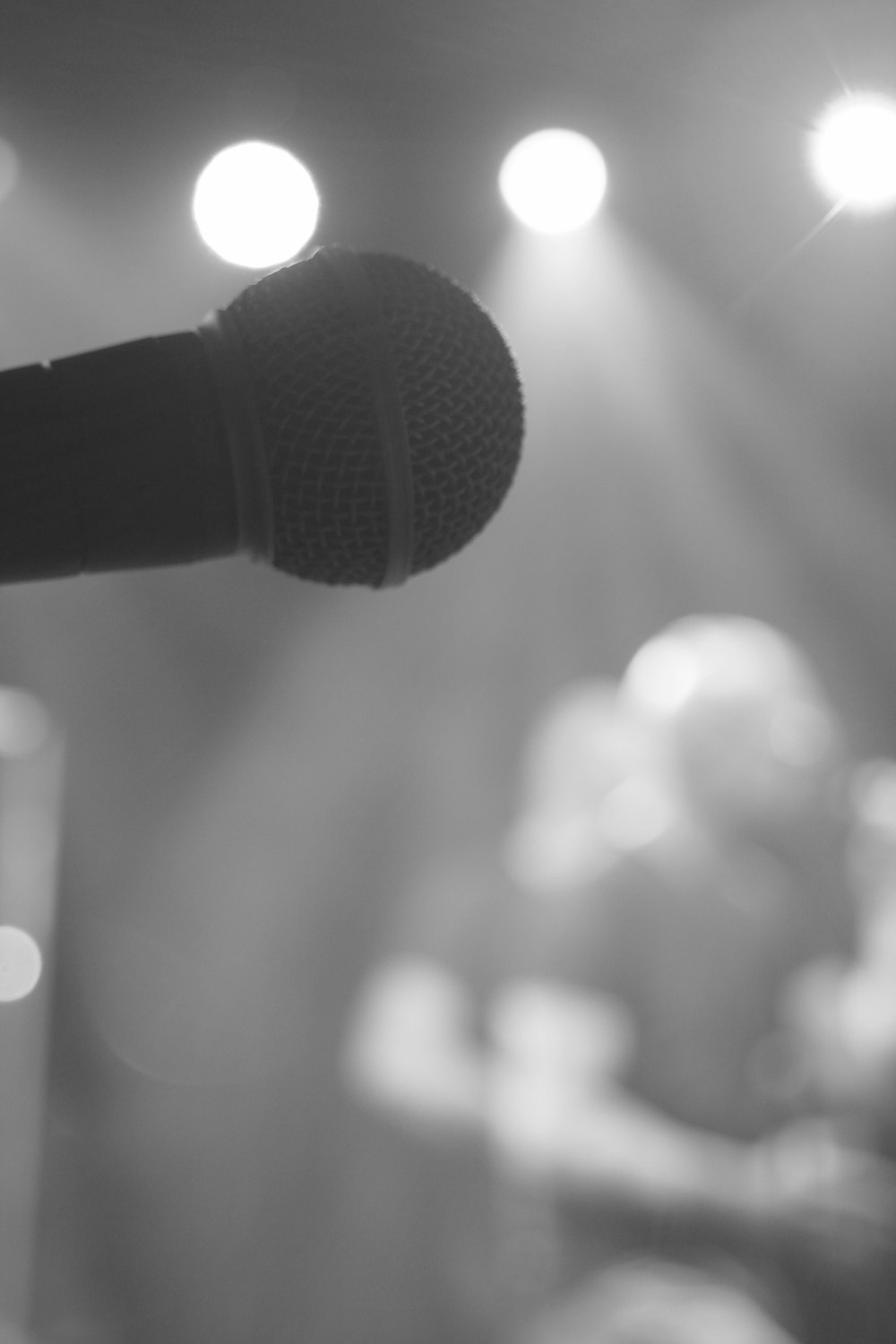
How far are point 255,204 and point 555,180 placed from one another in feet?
1.87

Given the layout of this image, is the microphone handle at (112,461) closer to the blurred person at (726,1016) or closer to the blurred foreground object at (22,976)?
the blurred person at (726,1016)

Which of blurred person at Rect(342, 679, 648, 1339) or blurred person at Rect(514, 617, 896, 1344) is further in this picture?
blurred person at Rect(342, 679, 648, 1339)

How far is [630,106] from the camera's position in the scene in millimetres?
2084

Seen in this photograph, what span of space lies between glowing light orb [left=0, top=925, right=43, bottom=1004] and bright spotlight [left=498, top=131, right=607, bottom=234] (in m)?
1.73

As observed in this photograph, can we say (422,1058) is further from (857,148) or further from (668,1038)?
(857,148)

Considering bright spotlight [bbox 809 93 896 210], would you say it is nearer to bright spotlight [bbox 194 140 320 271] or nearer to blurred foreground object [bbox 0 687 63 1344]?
bright spotlight [bbox 194 140 320 271]

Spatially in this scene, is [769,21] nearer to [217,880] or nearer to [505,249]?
[505,249]

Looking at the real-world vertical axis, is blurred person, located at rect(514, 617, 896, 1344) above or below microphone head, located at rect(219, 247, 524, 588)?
below

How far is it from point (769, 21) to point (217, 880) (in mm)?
2537

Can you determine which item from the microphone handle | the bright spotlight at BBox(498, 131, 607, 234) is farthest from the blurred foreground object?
the microphone handle

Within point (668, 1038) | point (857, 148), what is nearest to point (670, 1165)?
point (668, 1038)

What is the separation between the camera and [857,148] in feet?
6.86

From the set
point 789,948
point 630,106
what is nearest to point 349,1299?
point 789,948

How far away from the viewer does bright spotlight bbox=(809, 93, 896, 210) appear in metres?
2.03
